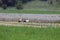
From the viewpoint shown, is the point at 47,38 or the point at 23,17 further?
the point at 23,17

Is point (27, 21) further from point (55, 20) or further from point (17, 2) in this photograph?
point (17, 2)

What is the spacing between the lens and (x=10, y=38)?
6.32m

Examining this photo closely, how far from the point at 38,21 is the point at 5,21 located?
2084 mm

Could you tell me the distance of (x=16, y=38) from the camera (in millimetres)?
6301

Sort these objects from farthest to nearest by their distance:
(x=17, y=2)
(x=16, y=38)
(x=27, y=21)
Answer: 1. (x=17, y=2)
2. (x=27, y=21)
3. (x=16, y=38)

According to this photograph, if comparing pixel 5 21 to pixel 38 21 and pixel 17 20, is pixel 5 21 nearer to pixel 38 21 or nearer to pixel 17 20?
pixel 17 20

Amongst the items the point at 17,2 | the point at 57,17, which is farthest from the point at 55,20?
the point at 17,2

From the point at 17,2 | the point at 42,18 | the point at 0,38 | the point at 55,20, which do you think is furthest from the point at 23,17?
the point at 17,2

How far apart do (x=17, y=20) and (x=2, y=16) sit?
3.35 feet

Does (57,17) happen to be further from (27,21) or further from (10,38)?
(10,38)

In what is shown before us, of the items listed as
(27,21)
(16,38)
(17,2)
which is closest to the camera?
(16,38)

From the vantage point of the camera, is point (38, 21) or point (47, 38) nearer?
point (47, 38)

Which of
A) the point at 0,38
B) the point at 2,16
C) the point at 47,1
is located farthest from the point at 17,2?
the point at 0,38

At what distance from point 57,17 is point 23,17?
2.10m
